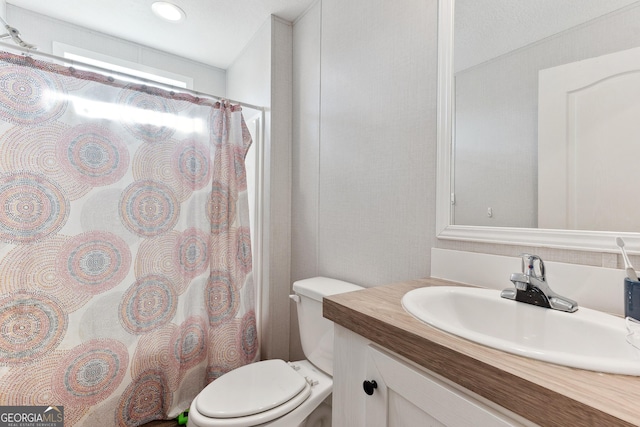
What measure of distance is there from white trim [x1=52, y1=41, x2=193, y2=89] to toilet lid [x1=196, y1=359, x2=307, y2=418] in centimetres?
185

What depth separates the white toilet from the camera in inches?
38.5

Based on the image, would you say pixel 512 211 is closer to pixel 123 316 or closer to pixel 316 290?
pixel 316 290

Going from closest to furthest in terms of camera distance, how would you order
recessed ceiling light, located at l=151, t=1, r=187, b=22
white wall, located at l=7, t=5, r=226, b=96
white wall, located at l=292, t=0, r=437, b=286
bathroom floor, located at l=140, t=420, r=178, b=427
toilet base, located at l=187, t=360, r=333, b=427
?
toilet base, located at l=187, t=360, r=333, b=427
white wall, located at l=292, t=0, r=437, b=286
bathroom floor, located at l=140, t=420, r=178, b=427
recessed ceiling light, located at l=151, t=1, r=187, b=22
white wall, located at l=7, t=5, r=226, b=96

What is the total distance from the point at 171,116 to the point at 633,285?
183 centimetres

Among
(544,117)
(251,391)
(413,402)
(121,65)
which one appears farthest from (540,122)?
(121,65)

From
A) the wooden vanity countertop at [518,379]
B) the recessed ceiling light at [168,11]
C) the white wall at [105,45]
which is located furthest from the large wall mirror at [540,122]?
the white wall at [105,45]

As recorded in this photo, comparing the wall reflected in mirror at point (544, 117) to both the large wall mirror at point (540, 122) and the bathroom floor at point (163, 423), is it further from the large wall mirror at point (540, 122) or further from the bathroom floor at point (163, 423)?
the bathroom floor at point (163, 423)

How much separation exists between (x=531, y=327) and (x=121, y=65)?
2.74 meters

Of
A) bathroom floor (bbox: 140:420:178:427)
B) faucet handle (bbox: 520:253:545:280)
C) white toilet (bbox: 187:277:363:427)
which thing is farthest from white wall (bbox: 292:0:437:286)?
bathroom floor (bbox: 140:420:178:427)

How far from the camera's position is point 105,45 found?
1994mm

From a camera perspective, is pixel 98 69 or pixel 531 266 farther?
pixel 98 69

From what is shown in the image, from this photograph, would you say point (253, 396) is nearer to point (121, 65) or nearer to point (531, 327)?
point (531, 327)

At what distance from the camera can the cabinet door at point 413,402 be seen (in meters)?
0.44

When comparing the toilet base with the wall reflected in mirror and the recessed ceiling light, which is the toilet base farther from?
the recessed ceiling light
